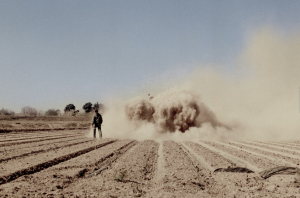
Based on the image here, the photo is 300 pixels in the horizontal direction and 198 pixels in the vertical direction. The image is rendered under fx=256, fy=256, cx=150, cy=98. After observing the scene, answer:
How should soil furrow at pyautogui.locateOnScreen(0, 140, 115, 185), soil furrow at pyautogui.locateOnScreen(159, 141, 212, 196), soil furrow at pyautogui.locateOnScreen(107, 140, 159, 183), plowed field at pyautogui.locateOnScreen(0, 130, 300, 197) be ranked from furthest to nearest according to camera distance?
1. soil furrow at pyautogui.locateOnScreen(107, 140, 159, 183)
2. soil furrow at pyautogui.locateOnScreen(0, 140, 115, 185)
3. soil furrow at pyautogui.locateOnScreen(159, 141, 212, 196)
4. plowed field at pyautogui.locateOnScreen(0, 130, 300, 197)

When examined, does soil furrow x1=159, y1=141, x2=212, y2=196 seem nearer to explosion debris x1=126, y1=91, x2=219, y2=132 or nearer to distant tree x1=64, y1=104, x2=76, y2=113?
explosion debris x1=126, y1=91, x2=219, y2=132

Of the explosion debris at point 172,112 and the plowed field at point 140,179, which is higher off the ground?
the explosion debris at point 172,112

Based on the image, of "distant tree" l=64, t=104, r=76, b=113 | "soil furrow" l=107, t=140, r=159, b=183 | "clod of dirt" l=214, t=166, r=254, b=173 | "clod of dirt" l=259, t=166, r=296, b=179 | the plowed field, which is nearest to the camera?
the plowed field

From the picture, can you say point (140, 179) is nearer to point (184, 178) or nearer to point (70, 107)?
point (184, 178)

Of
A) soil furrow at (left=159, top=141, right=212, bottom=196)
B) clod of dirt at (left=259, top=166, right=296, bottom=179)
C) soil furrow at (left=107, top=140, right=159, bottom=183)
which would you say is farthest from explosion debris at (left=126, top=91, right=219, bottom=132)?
clod of dirt at (left=259, top=166, right=296, bottom=179)

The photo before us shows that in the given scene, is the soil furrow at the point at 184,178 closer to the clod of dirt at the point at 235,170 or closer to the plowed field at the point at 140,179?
the plowed field at the point at 140,179

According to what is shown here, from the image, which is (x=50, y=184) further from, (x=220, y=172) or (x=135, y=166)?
(x=220, y=172)

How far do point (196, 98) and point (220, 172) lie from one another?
14.5m

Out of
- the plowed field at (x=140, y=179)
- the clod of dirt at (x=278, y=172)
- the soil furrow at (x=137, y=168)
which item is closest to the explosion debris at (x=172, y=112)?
the soil furrow at (x=137, y=168)

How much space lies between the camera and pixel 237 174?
665cm

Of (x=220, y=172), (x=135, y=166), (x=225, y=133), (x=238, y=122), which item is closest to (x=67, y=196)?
(x=135, y=166)

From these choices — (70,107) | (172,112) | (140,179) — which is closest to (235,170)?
(140,179)

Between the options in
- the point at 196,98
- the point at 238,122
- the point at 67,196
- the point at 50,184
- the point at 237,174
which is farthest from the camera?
the point at 238,122

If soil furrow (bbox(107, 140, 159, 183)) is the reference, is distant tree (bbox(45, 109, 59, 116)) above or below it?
above
